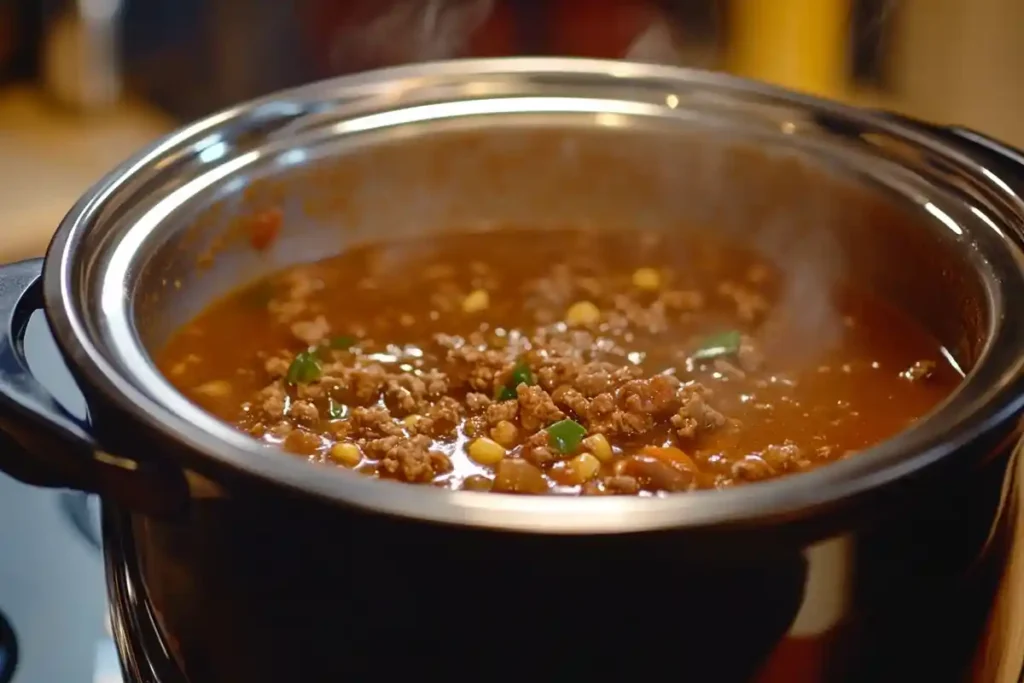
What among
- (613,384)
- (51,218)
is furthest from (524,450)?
(51,218)

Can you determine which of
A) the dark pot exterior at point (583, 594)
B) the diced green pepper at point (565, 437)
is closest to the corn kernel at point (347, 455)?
the diced green pepper at point (565, 437)

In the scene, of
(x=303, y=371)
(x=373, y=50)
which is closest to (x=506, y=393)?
(x=303, y=371)

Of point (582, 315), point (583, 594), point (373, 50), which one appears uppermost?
point (373, 50)

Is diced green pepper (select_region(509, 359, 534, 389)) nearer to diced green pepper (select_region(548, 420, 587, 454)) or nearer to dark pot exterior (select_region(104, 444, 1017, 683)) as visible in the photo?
diced green pepper (select_region(548, 420, 587, 454))

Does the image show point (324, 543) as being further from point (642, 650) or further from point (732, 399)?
point (732, 399)

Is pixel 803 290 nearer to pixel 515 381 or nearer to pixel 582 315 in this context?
pixel 582 315

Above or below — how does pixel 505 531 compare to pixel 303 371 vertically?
below
